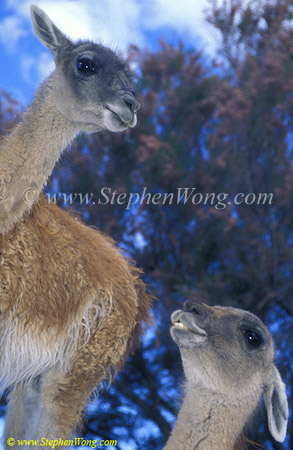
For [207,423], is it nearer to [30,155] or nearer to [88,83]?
[30,155]

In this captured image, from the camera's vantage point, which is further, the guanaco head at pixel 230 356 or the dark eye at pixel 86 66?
the dark eye at pixel 86 66

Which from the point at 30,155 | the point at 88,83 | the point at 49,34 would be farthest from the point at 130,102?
the point at 49,34

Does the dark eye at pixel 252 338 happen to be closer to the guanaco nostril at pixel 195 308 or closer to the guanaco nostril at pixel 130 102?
the guanaco nostril at pixel 195 308

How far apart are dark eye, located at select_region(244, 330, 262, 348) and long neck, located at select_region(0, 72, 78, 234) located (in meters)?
1.16

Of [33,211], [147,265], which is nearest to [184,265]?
[147,265]

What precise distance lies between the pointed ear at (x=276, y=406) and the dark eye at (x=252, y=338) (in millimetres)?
137

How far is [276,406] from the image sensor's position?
97.9 inches

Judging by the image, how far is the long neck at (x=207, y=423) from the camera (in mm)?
2518

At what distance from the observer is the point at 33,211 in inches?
111

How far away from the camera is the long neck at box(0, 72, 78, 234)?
263 cm

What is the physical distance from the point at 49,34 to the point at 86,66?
0.30 metres

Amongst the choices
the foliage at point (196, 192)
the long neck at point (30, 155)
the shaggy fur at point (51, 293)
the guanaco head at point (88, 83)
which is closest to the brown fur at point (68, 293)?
the shaggy fur at point (51, 293)

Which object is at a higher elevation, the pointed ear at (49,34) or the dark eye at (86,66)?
the pointed ear at (49,34)

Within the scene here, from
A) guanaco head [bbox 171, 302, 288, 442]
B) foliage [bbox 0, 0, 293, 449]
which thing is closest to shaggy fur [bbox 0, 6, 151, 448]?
guanaco head [bbox 171, 302, 288, 442]
